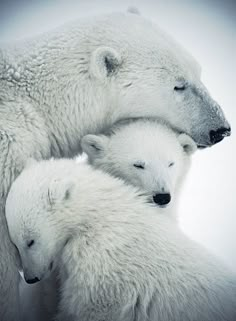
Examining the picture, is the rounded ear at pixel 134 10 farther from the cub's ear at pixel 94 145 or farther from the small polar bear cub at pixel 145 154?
the cub's ear at pixel 94 145

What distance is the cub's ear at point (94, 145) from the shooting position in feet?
10.5

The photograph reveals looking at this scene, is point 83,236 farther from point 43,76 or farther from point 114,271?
point 43,76

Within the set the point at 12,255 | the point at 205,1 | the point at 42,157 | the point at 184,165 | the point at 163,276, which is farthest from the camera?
the point at 205,1

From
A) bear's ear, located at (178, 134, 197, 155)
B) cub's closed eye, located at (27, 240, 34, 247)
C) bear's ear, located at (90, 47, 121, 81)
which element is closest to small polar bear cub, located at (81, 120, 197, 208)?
bear's ear, located at (178, 134, 197, 155)

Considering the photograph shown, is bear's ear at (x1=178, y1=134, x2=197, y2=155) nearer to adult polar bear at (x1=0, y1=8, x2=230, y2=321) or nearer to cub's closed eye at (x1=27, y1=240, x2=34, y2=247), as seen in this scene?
adult polar bear at (x1=0, y1=8, x2=230, y2=321)

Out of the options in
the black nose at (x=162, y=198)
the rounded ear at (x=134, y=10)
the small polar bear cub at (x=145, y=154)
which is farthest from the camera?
the rounded ear at (x=134, y=10)

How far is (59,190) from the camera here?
2.82 meters

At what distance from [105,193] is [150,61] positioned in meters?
0.82

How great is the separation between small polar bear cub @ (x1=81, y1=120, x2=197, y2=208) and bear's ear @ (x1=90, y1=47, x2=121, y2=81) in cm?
36

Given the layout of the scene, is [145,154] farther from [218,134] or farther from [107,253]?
[107,253]

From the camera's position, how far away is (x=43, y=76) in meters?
3.12

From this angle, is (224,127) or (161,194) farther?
(224,127)

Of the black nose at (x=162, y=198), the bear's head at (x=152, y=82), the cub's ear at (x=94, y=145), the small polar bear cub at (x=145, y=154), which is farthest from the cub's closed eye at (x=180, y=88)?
the black nose at (x=162, y=198)

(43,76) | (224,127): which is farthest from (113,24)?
(224,127)
